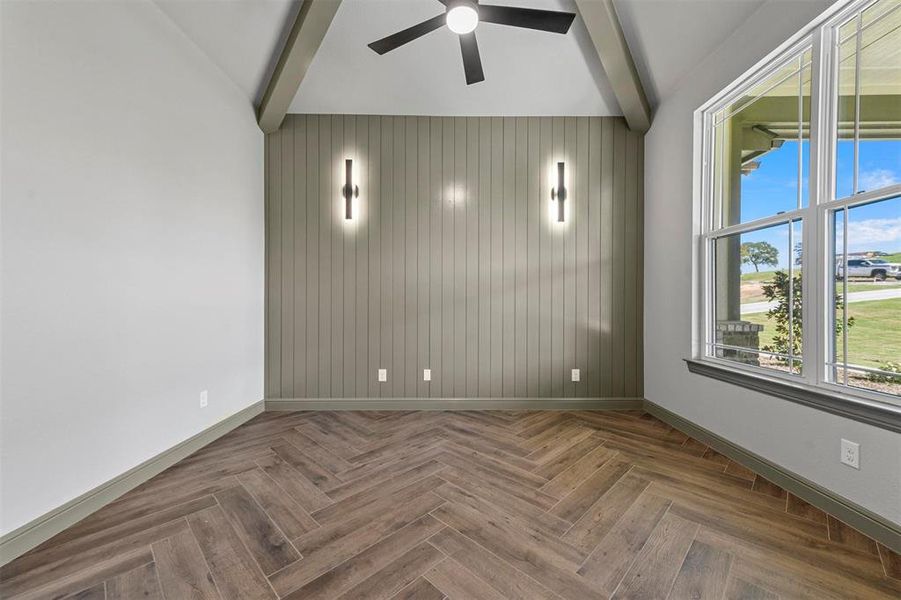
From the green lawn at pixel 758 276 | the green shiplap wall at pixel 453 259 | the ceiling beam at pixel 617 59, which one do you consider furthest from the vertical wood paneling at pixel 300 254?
the green lawn at pixel 758 276

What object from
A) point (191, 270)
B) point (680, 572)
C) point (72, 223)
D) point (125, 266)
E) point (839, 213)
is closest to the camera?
point (680, 572)

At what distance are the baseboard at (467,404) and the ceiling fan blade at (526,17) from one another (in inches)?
112

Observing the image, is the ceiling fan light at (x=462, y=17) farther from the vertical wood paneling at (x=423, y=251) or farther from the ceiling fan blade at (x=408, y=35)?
the vertical wood paneling at (x=423, y=251)

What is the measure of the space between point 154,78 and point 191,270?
47.4 inches

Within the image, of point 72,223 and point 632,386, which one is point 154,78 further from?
point 632,386

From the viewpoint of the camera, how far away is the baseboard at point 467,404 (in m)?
3.20

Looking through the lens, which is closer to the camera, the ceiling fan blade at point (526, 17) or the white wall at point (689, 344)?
the white wall at point (689, 344)

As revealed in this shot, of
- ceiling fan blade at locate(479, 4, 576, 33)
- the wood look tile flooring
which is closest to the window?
the wood look tile flooring

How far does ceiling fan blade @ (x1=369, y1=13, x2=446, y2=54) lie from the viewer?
199 cm

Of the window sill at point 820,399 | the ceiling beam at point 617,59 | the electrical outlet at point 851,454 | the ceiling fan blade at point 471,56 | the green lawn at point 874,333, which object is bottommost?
the electrical outlet at point 851,454

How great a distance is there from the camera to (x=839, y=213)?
177cm

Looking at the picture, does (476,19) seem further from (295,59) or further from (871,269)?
(871,269)

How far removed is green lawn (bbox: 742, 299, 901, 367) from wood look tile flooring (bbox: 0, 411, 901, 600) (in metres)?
0.83

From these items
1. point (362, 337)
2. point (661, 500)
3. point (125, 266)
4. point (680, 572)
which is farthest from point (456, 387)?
point (125, 266)
